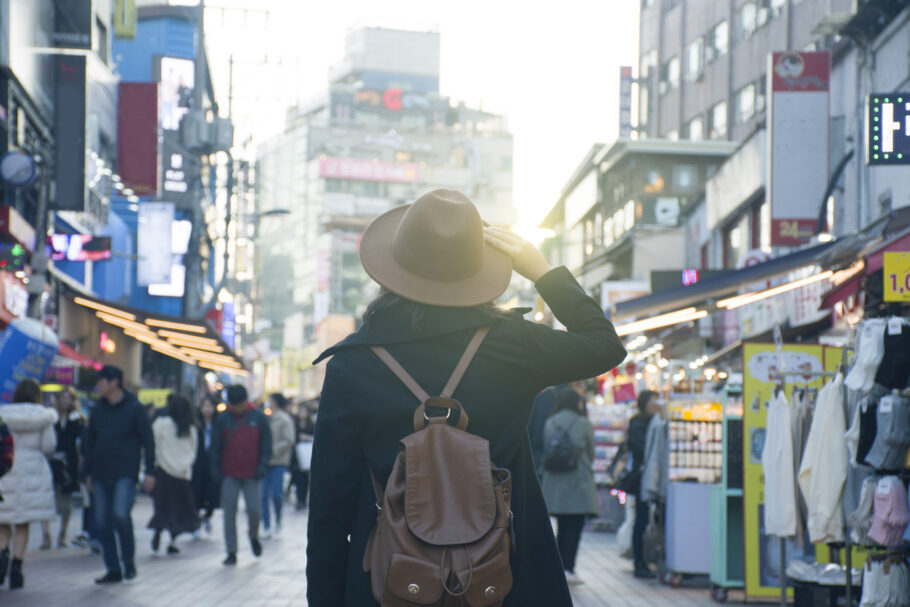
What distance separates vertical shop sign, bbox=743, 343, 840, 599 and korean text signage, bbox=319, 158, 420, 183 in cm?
10826

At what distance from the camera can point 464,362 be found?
10.4 feet

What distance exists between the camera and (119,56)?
40.2 meters

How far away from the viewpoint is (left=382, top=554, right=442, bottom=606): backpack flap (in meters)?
2.87

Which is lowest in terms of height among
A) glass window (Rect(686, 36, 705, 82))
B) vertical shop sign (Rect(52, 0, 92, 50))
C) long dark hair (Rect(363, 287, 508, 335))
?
long dark hair (Rect(363, 287, 508, 335))

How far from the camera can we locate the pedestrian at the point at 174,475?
1458cm

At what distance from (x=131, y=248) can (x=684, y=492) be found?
24171mm

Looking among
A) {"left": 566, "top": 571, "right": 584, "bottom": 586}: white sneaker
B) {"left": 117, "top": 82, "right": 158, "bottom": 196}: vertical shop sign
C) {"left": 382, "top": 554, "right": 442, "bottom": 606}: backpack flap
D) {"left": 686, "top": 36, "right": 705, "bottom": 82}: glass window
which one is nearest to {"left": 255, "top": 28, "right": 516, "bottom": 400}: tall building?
{"left": 686, "top": 36, "right": 705, "bottom": 82}: glass window

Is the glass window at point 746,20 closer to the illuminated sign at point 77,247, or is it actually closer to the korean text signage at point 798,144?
the korean text signage at point 798,144

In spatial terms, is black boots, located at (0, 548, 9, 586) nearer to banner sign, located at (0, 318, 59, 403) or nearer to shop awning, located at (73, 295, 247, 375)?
banner sign, located at (0, 318, 59, 403)

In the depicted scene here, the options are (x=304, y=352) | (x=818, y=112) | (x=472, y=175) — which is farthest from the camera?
(x=472, y=175)

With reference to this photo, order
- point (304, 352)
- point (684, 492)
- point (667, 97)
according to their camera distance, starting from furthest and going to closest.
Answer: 1. point (304, 352)
2. point (667, 97)
3. point (684, 492)

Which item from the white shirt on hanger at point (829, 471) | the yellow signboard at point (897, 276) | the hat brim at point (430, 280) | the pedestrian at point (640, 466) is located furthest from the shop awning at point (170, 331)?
the hat brim at point (430, 280)

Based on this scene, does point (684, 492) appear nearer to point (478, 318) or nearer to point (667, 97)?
point (478, 318)

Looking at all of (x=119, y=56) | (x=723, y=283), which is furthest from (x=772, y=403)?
(x=119, y=56)
